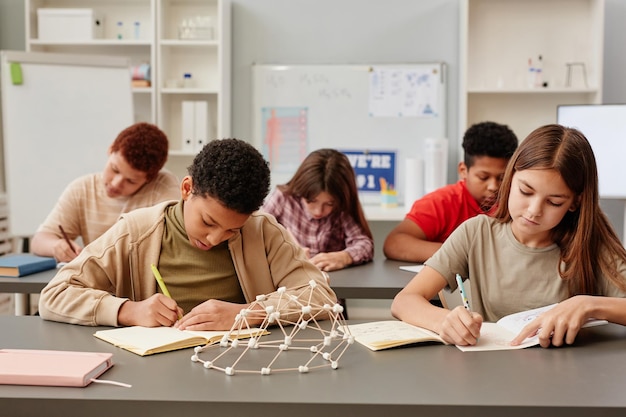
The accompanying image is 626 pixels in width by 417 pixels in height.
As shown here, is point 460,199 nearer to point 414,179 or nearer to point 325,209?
point 325,209

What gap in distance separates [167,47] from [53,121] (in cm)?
87

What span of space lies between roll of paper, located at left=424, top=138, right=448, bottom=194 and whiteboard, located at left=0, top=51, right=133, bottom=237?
1734 mm

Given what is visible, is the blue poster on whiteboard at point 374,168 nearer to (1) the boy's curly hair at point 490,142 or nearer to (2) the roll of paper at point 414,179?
(2) the roll of paper at point 414,179

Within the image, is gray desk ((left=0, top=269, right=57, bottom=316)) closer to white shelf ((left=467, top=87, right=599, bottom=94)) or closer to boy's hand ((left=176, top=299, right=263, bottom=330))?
boy's hand ((left=176, top=299, right=263, bottom=330))

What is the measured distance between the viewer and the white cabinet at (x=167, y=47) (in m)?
4.28

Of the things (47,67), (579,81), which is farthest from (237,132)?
(579,81)

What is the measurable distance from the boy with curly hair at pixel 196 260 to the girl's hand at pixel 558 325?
0.46 m

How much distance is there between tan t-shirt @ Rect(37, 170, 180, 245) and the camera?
293 centimetres

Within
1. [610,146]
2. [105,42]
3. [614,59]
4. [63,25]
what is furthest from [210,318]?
[614,59]

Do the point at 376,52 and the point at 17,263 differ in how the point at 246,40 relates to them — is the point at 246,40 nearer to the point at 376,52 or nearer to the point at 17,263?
the point at 376,52

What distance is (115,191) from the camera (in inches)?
113

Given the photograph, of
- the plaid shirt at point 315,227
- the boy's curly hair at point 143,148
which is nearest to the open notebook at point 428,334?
the plaid shirt at point 315,227

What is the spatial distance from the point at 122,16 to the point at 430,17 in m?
1.92

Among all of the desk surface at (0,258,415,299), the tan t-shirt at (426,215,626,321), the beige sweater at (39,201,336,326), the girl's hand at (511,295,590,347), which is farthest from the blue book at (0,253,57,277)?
the girl's hand at (511,295,590,347)
